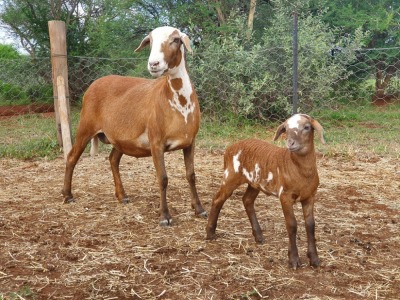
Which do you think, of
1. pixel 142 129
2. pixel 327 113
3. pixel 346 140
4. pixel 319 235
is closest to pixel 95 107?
pixel 142 129

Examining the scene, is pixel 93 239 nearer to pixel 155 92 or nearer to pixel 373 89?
pixel 155 92

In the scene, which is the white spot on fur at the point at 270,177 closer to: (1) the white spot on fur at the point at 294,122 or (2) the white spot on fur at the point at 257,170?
(2) the white spot on fur at the point at 257,170

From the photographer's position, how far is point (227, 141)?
935 centimetres

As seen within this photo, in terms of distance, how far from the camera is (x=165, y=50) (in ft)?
14.1

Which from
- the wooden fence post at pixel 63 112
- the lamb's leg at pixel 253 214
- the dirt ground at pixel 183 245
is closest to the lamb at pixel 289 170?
the lamb's leg at pixel 253 214

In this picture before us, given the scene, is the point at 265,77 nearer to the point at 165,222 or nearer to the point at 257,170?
the point at 165,222

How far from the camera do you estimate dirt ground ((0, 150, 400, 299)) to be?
10.5 ft

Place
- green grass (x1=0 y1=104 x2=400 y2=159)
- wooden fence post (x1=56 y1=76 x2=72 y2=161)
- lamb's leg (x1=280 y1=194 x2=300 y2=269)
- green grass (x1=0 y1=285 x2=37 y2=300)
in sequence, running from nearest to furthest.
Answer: green grass (x1=0 y1=285 x2=37 y2=300) < lamb's leg (x1=280 y1=194 x2=300 y2=269) < wooden fence post (x1=56 y1=76 x2=72 y2=161) < green grass (x1=0 y1=104 x2=400 y2=159)

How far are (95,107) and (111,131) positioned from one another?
0.43 metres

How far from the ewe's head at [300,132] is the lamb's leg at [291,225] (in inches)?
14.4

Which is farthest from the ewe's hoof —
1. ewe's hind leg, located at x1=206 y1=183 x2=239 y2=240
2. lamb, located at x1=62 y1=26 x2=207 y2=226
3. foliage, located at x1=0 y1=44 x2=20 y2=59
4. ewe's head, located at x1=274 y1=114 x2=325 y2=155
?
foliage, located at x1=0 y1=44 x2=20 y2=59

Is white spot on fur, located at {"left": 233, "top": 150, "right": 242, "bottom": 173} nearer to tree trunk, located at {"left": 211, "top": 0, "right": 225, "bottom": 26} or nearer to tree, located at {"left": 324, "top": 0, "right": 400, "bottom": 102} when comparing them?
tree, located at {"left": 324, "top": 0, "right": 400, "bottom": 102}

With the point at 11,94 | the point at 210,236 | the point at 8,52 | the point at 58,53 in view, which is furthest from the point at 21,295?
the point at 8,52

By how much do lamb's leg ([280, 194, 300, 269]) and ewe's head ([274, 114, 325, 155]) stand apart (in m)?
0.37
